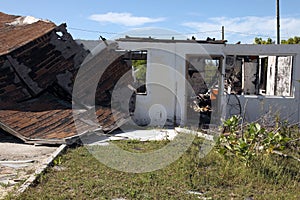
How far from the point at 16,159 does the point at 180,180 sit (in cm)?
329

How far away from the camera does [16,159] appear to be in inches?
246

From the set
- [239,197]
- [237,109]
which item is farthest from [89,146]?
[237,109]

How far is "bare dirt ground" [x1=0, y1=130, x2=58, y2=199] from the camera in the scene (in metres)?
4.96

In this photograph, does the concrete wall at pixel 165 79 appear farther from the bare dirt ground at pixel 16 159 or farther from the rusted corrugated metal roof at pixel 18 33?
the bare dirt ground at pixel 16 159

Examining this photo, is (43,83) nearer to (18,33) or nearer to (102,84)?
(102,84)

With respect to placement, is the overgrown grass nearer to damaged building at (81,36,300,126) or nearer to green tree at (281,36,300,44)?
damaged building at (81,36,300,126)

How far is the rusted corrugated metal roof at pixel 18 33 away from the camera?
30.9ft

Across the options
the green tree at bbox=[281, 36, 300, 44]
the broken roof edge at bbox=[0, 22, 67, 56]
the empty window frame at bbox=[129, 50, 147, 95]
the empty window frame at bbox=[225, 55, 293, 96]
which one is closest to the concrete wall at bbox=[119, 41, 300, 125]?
the empty window frame at bbox=[129, 50, 147, 95]

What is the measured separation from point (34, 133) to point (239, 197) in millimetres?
4997

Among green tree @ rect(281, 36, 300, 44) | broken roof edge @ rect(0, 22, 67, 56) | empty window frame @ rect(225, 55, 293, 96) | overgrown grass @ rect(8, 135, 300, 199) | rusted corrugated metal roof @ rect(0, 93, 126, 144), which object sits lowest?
overgrown grass @ rect(8, 135, 300, 199)

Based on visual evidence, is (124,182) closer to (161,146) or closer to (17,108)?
(161,146)

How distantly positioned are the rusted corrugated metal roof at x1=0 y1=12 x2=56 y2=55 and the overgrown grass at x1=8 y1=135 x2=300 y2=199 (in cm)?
465

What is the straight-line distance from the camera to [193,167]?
584cm

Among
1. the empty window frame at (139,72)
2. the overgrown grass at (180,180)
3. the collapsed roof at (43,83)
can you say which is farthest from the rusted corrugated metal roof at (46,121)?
the empty window frame at (139,72)
